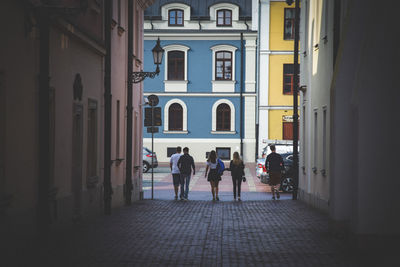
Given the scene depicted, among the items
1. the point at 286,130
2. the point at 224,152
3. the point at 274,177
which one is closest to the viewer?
the point at 274,177

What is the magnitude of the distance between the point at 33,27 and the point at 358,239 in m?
5.84

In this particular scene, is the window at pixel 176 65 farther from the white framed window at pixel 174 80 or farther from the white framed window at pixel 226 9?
the white framed window at pixel 226 9

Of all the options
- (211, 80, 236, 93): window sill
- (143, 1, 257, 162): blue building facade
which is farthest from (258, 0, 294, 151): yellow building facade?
(211, 80, 236, 93): window sill

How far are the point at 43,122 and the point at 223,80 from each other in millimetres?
37397

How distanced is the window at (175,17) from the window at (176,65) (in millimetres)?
2127

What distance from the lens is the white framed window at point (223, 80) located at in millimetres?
47531

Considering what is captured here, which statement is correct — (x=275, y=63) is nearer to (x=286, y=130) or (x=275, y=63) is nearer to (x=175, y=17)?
(x=286, y=130)

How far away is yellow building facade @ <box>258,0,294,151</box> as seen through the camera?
4525 cm

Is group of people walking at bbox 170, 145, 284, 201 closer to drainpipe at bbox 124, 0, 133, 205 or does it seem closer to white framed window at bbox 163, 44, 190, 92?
drainpipe at bbox 124, 0, 133, 205

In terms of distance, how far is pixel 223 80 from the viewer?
47.7 metres

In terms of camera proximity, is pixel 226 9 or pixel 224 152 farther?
pixel 226 9

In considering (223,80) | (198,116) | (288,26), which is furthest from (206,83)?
(288,26)

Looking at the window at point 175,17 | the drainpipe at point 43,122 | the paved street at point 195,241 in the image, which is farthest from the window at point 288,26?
the drainpipe at point 43,122

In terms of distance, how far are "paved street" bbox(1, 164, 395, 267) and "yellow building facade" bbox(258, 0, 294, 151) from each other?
92.4 feet
